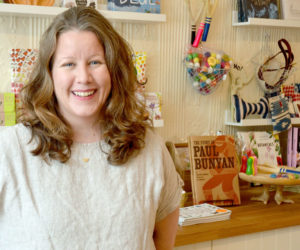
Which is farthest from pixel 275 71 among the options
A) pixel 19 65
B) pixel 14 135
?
pixel 14 135

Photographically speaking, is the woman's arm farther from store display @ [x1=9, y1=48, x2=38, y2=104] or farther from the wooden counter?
store display @ [x1=9, y1=48, x2=38, y2=104]

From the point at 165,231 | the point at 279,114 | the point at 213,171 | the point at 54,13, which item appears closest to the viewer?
the point at 165,231

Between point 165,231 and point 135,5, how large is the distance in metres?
1.11

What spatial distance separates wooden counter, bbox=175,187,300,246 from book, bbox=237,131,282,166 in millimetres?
229

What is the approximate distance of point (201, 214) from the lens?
197 cm

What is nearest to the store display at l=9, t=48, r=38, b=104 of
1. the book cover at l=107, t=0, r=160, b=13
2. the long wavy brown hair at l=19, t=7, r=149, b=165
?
the book cover at l=107, t=0, r=160, b=13

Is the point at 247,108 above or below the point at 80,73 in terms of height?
→ below

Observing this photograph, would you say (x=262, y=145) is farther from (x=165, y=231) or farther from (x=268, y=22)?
(x=165, y=231)

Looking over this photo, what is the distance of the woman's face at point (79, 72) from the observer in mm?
1136

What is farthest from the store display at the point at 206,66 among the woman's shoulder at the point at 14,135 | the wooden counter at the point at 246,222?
the woman's shoulder at the point at 14,135

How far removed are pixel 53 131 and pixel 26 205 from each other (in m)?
0.19

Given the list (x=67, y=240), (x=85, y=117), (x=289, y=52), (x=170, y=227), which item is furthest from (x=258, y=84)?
(x=67, y=240)

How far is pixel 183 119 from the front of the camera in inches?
94.0

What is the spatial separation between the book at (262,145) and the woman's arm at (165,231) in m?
1.09
